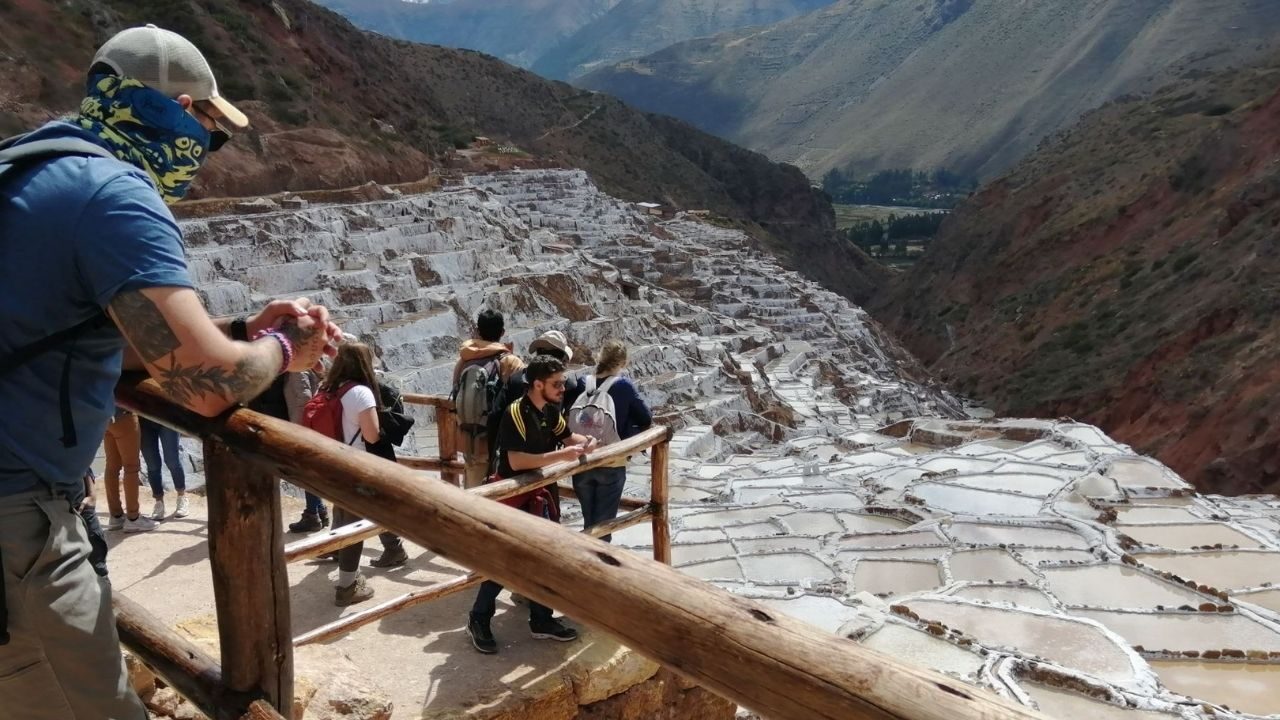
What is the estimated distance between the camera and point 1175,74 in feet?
230

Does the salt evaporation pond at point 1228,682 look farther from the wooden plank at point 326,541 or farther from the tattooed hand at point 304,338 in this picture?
the tattooed hand at point 304,338

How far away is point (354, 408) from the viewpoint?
154 inches

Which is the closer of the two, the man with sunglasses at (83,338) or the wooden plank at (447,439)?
the man with sunglasses at (83,338)

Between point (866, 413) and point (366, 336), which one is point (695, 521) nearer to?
point (366, 336)

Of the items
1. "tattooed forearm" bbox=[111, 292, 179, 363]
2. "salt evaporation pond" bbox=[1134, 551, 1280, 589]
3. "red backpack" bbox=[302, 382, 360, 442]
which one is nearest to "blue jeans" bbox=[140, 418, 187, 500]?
"red backpack" bbox=[302, 382, 360, 442]

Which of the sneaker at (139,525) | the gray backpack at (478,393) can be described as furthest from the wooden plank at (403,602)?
the sneaker at (139,525)

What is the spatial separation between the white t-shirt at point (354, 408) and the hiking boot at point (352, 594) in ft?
2.06

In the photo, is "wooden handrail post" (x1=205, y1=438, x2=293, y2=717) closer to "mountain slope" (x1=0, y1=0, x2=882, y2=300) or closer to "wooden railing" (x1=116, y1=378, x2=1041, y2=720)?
"wooden railing" (x1=116, y1=378, x2=1041, y2=720)

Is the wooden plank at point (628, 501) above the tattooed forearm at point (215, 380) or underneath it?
underneath

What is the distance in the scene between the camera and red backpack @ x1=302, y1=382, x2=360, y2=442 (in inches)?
154

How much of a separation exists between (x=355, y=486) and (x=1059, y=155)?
5108 cm

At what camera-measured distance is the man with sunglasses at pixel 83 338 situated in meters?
1.43

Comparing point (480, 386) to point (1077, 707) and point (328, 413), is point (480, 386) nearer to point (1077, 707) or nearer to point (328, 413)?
point (328, 413)

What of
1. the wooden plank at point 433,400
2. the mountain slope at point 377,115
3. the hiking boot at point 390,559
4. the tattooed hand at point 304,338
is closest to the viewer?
the tattooed hand at point 304,338
